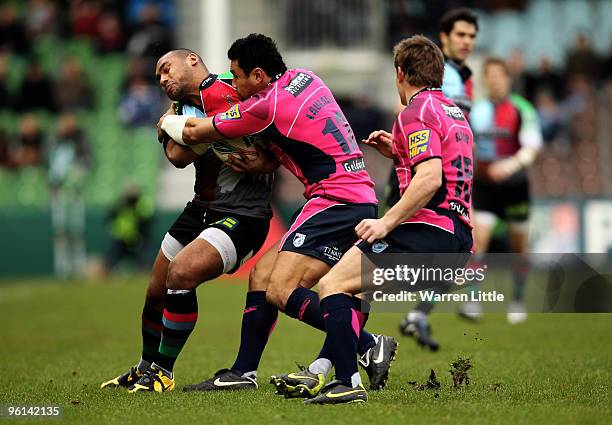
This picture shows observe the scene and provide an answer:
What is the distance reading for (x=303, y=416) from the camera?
6.37 m

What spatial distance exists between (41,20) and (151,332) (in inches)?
748

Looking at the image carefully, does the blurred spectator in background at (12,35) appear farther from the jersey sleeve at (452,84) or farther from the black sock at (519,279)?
the jersey sleeve at (452,84)

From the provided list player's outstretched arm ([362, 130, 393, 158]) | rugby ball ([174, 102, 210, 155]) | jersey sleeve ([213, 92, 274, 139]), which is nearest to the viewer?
jersey sleeve ([213, 92, 274, 139])

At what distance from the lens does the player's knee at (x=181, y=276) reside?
293 inches

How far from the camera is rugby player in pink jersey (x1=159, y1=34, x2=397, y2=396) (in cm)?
710

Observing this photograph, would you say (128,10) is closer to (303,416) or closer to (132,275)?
(132,275)

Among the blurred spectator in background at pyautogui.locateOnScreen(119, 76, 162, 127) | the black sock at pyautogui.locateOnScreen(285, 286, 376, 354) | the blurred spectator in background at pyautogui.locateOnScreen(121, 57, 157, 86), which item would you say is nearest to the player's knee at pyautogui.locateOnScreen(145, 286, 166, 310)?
the black sock at pyautogui.locateOnScreen(285, 286, 376, 354)

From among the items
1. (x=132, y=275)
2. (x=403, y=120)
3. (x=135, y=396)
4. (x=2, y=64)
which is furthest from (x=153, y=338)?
(x=2, y=64)

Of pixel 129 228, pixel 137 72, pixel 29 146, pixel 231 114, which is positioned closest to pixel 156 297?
pixel 231 114

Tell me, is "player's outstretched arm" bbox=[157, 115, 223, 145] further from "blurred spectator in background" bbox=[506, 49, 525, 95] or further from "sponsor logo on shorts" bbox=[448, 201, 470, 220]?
"blurred spectator in background" bbox=[506, 49, 525, 95]

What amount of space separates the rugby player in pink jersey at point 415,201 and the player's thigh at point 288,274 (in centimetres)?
35

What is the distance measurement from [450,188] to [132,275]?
1481cm

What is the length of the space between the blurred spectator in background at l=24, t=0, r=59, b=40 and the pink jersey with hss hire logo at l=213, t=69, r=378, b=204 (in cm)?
1941

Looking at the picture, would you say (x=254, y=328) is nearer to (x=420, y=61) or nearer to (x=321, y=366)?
(x=321, y=366)
